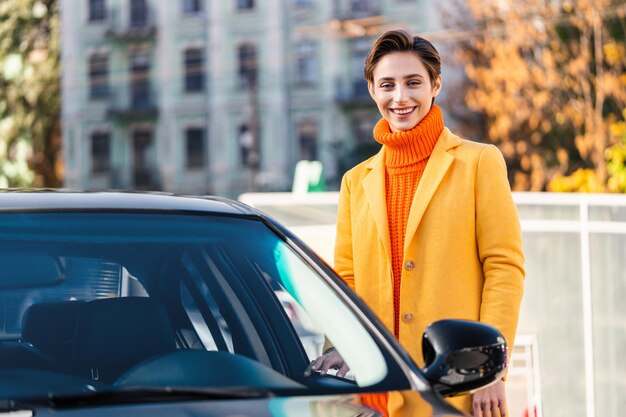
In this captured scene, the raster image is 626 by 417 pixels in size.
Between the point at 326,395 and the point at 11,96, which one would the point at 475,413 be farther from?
the point at 11,96

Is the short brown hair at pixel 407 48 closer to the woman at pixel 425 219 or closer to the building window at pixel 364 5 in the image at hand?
the woman at pixel 425 219

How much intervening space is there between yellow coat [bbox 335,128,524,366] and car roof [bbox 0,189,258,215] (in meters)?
0.51

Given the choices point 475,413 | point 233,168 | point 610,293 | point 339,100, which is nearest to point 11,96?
point 233,168

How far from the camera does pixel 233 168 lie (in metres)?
50.6

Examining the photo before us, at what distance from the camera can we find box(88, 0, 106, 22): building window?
174ft

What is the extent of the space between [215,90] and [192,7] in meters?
3.34

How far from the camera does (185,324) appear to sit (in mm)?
3605

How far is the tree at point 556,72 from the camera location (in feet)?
80.9

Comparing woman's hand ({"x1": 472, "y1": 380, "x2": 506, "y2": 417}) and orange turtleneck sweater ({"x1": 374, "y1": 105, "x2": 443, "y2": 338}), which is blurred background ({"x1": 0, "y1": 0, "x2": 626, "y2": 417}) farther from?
woman's hand ({"x1": 472, "y1": 380, "x2": 506, "y2": 417})

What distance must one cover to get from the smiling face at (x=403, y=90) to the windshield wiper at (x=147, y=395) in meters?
1.26

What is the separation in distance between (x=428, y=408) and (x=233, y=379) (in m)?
0.43

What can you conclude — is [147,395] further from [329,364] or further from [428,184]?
[428,184]

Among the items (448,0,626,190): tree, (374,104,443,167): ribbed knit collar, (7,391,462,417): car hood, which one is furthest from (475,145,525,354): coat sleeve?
(448,0,626,190): tree

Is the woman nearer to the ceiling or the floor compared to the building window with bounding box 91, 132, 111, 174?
nearer to the ceiling
